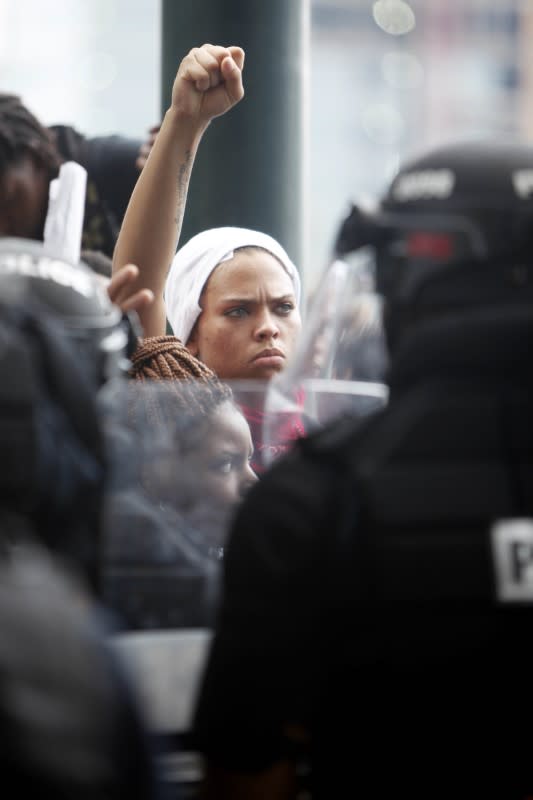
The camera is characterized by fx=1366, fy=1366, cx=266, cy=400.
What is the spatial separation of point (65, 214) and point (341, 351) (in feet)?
4.33

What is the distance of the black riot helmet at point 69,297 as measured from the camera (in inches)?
67.8


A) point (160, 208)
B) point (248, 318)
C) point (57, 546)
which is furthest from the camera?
point (248, 318)

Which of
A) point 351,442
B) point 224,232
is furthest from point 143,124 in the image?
point 351,442

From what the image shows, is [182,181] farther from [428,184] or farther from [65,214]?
[428,184]

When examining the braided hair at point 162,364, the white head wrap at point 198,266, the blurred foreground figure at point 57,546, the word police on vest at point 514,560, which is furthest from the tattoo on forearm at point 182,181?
the word police on vest at point 514,560

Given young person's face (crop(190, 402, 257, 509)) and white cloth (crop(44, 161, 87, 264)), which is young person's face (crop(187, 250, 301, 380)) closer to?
white cloth (crop(44, 161, 87, 264))

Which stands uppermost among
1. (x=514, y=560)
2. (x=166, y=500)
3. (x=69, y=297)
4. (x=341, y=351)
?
(x=69, y=297)

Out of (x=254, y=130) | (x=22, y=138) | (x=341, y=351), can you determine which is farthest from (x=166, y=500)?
(x=254, y=130)

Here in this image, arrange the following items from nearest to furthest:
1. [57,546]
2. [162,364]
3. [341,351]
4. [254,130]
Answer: [57,546]
[341,351]
[162,364]
[254,130]

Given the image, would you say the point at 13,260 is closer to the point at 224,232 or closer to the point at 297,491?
the point at 297,491

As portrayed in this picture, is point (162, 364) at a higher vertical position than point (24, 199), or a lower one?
lower

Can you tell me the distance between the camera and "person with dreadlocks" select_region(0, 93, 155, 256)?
304 cm

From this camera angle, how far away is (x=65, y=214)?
307 cm

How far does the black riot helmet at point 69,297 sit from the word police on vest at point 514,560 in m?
0.57
